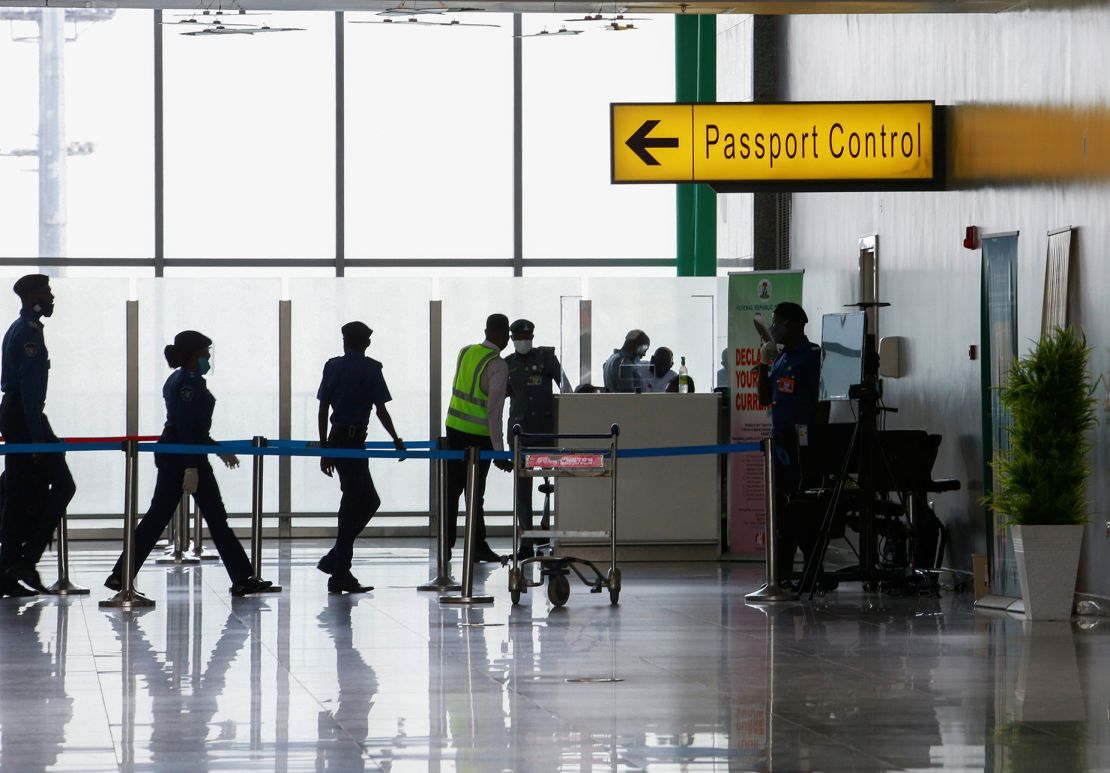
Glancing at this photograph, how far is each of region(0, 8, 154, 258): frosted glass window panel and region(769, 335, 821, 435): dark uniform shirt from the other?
7.88 m

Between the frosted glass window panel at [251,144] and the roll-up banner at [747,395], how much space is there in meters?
5.21

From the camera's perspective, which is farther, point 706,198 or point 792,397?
point 706,198

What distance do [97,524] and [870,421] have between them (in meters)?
7.64

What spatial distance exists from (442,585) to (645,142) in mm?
2673

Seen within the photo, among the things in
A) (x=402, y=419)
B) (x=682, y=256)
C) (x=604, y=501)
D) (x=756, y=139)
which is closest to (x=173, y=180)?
(x=402, y=419)

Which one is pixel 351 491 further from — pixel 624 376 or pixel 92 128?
pixel 92 128

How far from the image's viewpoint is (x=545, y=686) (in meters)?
5.94

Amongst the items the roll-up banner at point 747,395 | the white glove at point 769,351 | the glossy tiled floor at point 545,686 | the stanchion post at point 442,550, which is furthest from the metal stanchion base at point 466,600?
the roll-up banner at point 747,395

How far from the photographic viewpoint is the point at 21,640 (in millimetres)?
7406

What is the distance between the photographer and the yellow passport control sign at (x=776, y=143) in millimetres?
9164

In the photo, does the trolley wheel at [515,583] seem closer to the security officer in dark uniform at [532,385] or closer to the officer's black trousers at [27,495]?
the officer's black trousers at [27,495]

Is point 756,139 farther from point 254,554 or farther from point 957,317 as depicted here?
point 254,554

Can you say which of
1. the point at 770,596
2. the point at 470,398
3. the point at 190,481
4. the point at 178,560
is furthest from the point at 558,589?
the point at 178,560

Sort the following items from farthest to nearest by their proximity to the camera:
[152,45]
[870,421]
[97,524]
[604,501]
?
[152,45], [97,524], [604,501], [870,421]
